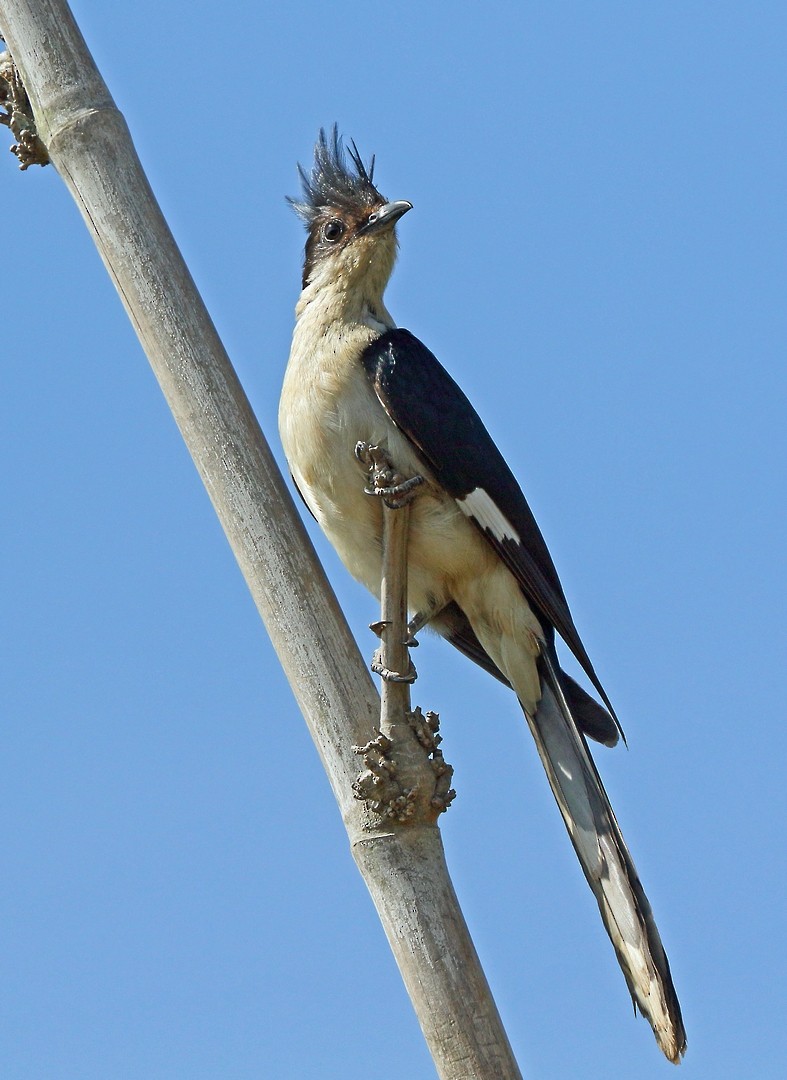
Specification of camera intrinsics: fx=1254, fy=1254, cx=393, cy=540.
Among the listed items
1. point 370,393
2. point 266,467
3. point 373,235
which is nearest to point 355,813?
point 266,467

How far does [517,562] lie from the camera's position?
4.30 m

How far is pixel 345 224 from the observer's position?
191 inches

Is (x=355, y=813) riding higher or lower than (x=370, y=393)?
lower

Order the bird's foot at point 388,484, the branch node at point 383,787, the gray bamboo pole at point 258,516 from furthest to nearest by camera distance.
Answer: the bird's foot at point 388,484 < the branch node at point 383,787 < the gray bamboo pole at point 258,516

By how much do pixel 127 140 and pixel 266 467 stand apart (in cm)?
95

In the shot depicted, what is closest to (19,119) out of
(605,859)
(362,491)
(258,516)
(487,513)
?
(258,516)

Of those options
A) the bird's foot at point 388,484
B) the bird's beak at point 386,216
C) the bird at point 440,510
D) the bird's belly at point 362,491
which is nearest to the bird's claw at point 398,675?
the bird's foot at point 388,484

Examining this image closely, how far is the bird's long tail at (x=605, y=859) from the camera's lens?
10.7ft

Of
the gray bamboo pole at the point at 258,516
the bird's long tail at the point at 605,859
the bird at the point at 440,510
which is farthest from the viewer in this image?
the bird at the point at 440,510

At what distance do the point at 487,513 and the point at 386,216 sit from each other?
1.24 m

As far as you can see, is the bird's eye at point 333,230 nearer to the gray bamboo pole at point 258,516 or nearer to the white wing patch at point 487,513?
the white wing patch at point 487,513

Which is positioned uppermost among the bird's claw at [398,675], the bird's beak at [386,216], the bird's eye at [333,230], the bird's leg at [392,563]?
the bird's eye at [333,230]

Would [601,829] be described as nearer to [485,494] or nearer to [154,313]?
[485,494]

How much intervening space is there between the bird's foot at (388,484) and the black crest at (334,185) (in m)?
1.54
